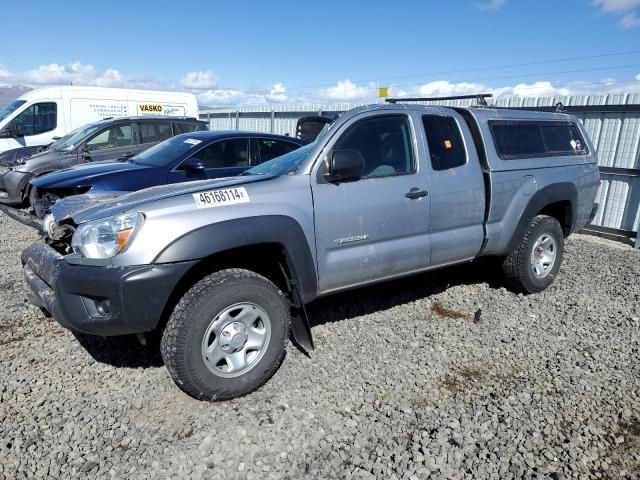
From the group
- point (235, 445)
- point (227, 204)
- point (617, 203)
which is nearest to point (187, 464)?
point (235, 445)

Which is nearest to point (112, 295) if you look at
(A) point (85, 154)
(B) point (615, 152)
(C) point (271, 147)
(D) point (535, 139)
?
(D) point (535, 139)

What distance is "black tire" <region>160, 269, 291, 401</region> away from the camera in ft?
9.20

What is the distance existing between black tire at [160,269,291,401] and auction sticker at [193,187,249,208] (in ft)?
1.44

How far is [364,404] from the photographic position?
3027 mm

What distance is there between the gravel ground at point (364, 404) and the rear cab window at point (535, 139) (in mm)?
1555

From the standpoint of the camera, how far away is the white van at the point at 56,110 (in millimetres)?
11516

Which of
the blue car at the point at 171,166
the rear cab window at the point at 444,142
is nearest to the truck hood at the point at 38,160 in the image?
the blue car at the point at 171,166

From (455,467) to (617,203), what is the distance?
22.3ft

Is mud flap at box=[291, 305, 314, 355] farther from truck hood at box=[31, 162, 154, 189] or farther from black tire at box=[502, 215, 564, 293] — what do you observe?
truck hood at box=[31, 162, 154, 189]

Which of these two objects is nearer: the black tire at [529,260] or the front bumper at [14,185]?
the black tire at [529,260]

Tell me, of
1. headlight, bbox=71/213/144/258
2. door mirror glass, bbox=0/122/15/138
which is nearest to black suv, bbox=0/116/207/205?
door mirror glass, bbox=0/122/15/138

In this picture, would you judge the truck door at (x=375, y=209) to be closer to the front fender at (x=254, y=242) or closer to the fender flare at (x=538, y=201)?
the front fender at (x=254, y=242)

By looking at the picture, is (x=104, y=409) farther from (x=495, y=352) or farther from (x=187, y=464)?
(x=495, y=352)

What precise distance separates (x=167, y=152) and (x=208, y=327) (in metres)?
4.12
